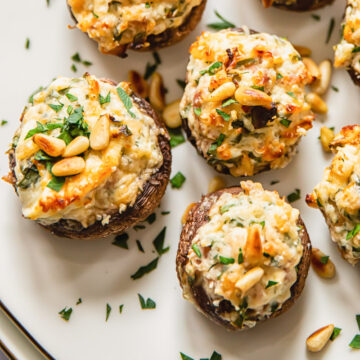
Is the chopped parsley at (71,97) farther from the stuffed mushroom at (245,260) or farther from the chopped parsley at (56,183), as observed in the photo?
the stuffed mushroom at (245,260)

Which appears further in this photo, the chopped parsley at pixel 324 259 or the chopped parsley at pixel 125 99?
the chopped parsley at pixel 324 259

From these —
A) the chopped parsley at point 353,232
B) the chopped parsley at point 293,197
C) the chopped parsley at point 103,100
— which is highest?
the chopped parsley at point 103,100

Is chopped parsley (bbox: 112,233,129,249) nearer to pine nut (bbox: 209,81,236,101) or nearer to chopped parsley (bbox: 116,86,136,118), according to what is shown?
chopped parsley (bbox: 116,86,136,118)

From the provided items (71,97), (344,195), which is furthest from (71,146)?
(344,195)

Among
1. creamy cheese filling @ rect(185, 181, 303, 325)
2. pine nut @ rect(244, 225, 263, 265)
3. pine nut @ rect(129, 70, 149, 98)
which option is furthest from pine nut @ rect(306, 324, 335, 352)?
pine nut @ rect(129, 70, 149, 98)

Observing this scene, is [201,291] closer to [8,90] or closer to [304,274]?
[304,274]

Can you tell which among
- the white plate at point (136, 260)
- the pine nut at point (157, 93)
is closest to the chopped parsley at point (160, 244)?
the white plate at point (136, 260)

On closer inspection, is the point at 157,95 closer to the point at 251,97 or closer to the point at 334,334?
the point at 251,97
